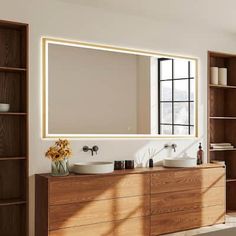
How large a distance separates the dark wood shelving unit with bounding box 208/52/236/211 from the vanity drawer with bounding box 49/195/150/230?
178 centimetres

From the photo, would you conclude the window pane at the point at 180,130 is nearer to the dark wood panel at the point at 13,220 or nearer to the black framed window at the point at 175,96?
the black framed window at the point at 175,96

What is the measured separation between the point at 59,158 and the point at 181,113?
6.40ft

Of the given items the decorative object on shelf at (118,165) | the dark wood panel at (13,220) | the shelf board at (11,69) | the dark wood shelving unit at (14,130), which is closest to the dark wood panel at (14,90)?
the dark wood shelving unit at (14,130)

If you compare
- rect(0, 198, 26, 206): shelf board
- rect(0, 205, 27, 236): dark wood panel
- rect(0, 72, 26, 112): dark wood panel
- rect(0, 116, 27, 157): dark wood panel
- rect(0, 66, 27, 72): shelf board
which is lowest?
rect(0, 205, 27, 236): dark wood panel

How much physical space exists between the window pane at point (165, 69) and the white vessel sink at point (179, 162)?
3.45ft

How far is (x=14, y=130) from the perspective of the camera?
3.99m

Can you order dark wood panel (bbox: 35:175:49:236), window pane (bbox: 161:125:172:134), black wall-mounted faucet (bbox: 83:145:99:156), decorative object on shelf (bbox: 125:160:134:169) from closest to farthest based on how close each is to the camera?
dark wood panel (bbox: 35:175:49:236) → black wall-mounted faucet (bbox: 83:145:99:156) → decorative object on shelf (bbox: 125:160:134:169) → window pane (bbox: 161:125:172:134)

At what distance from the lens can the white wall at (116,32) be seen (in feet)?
12.8

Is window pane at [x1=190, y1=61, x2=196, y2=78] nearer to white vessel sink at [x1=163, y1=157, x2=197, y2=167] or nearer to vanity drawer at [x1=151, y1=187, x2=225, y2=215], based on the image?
white vessel sink at [x1=163, y1=157, x2=197, y2=167]

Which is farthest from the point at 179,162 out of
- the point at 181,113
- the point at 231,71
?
the point at 231,71

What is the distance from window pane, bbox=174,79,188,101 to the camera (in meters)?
5.04

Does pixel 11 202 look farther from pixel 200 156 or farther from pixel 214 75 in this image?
pixel 214 75

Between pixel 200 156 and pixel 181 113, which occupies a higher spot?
pixel 181 113

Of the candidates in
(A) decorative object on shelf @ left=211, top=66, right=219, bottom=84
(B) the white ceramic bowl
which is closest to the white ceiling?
(A) decorative object on shelf @ left=211, top=66, right=219, bottom=84
